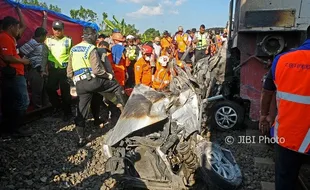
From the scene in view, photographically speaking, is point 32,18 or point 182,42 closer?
point 32,18

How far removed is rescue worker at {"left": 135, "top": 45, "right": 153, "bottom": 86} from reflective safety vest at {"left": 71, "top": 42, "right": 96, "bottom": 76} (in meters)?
1.65

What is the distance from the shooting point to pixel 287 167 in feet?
7.99

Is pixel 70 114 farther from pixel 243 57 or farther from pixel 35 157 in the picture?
pixel 243 57

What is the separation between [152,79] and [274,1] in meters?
2.68

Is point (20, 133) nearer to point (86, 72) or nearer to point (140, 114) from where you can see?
point (86, 72)

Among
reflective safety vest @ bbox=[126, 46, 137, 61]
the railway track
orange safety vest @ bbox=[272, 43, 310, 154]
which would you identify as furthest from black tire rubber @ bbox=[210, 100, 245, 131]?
reflective safety vest @ bbox=[126, 46, 137, 61]

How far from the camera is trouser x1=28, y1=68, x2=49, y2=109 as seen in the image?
548 centimetres

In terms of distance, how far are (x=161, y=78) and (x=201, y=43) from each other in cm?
692

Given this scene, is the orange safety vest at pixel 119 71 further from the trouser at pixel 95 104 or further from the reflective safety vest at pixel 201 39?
the reflective safety vest at pixel 201 39

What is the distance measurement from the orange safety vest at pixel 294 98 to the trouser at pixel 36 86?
4515 millimetres

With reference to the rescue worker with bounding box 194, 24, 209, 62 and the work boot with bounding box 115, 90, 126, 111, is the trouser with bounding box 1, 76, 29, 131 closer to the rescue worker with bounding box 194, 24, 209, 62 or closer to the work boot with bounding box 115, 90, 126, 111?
the work boot with bounding box 115, 90, 126, 111

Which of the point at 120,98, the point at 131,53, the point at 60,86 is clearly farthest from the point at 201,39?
the point at 120,98

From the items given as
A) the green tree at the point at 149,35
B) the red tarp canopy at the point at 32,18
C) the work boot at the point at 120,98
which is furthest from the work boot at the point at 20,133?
the green tree at the point at 149,35

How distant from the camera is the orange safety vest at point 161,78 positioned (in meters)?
5.28
